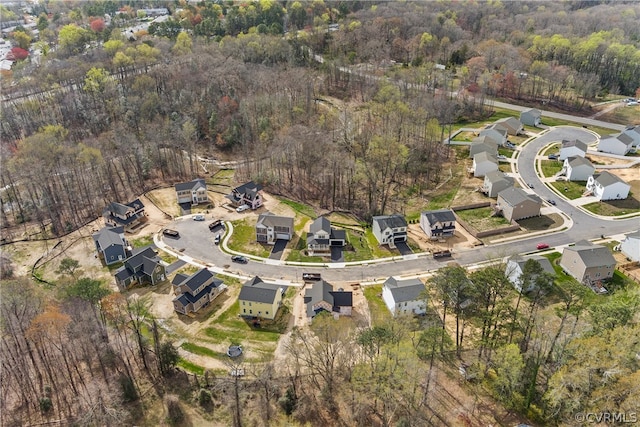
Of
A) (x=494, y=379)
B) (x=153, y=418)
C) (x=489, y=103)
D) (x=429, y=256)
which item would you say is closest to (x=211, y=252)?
(x=153, y=418)

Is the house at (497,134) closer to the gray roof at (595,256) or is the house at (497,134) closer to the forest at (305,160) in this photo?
the forest at (305,160)

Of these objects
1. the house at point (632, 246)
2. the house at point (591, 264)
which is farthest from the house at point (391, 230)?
the house at point (632, 246)

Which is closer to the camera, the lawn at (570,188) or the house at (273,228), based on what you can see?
the house at (273,228)

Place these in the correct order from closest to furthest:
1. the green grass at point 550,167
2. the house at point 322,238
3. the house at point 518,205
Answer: the house at point 322,238, the house at point 518,205, the green grass at point 550,167

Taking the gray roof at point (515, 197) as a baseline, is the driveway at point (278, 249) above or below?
below

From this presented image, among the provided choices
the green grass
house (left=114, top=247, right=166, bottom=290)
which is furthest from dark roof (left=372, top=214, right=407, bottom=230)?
the green grass
